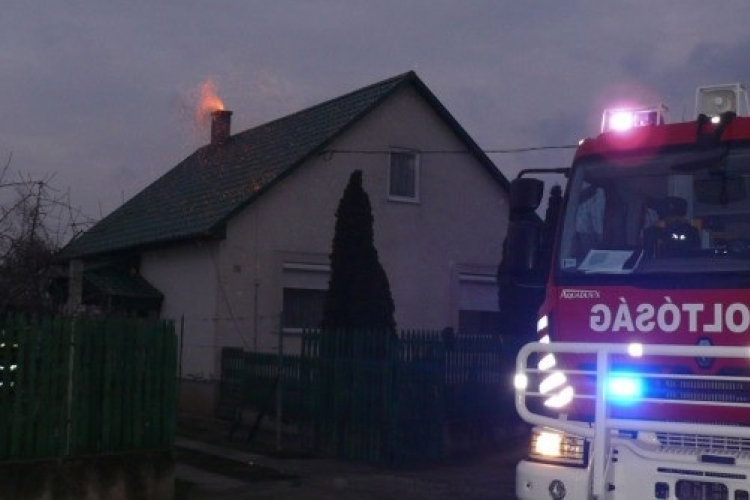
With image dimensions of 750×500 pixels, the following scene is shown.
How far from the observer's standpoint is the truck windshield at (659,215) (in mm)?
7656

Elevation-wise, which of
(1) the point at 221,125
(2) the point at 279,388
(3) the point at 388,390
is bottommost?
(2) the point at 279,388

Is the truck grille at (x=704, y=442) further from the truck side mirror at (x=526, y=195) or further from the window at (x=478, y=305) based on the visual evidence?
the window at (x=478, y=305)

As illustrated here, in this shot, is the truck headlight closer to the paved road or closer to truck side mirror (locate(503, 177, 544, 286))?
truck side mirror (locate(503, 177, 544, 286))

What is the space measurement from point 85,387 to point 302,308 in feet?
34.3

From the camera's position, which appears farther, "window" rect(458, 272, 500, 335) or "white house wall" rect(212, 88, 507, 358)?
"window" rect(458, 272, 500, 335)

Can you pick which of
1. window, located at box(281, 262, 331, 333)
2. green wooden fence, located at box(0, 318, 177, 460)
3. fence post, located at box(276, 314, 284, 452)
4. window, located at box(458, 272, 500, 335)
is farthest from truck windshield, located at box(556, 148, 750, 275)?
window, located at box(458, 272, 500, 335)

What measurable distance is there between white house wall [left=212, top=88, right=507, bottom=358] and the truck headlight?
518 inches

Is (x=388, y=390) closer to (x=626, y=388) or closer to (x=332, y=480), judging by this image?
(x=332, y=480)

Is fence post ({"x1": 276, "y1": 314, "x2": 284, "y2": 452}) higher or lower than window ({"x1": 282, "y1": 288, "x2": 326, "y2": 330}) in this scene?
lower

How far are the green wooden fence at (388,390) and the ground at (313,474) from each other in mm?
390

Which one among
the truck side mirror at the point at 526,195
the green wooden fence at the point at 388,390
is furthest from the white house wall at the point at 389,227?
the truck side mirror at the point at 526,195

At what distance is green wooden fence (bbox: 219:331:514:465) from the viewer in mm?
14953

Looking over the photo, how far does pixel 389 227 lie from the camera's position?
22.5 m

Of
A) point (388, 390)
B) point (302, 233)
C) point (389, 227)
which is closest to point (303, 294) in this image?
point (302, 233)
